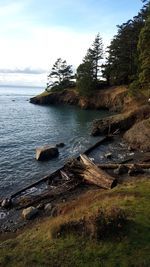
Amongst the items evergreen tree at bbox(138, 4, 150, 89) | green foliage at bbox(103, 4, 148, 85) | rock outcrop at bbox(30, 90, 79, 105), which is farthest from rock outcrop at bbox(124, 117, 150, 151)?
rock outcrop at bbox(30, 90, 79, 105)

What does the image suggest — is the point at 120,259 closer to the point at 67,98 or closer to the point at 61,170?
the point at 61,170

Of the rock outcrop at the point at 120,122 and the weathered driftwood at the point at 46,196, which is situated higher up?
the rock outcrop at the point at 120,122

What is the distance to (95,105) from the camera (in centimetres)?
8731

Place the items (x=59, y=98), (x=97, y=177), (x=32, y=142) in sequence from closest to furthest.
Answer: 1. (x=97, y=177)
2. (x=32, y=142)
3. (x=59, y=98)

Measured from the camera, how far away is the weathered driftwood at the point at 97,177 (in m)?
25.5

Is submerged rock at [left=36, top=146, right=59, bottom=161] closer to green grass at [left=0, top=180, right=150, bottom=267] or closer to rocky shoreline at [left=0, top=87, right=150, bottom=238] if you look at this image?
rocky shoreline at [left=0, top=87, right=150, bottom=238]

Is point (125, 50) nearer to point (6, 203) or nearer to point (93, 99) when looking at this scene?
point (93, 99)

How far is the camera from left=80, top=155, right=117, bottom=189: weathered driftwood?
2545cm

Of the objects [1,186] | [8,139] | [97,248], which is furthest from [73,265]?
[8,139]

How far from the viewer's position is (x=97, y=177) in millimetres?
27047

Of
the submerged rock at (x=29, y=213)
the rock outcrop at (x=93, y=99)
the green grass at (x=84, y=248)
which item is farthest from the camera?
the rock outcrop at (x=93, y=99)

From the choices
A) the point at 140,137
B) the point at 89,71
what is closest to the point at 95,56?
the point at 89,71

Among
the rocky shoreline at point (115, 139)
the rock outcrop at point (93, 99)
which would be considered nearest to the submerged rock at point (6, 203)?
the rocky shoreline at point (115, 139)

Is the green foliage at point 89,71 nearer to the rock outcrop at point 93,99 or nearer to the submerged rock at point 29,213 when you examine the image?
the rock outcrop at point 93,99
